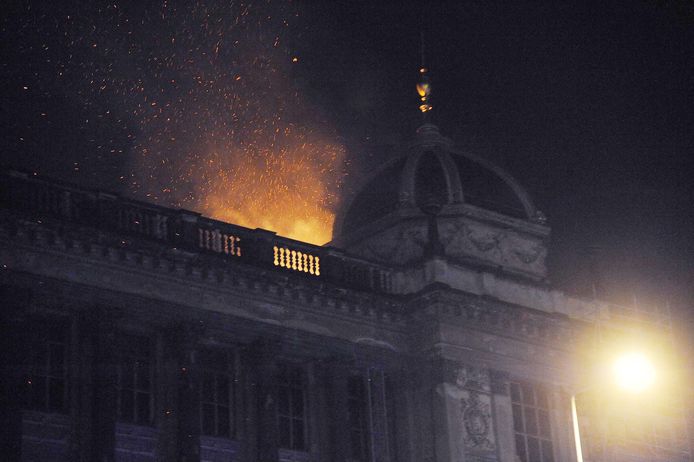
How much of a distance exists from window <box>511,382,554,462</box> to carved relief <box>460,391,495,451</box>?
3.91 ft

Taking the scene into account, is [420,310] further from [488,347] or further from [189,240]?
[189,240]

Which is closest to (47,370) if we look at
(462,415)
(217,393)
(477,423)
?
(217,393)

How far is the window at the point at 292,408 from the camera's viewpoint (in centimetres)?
3541

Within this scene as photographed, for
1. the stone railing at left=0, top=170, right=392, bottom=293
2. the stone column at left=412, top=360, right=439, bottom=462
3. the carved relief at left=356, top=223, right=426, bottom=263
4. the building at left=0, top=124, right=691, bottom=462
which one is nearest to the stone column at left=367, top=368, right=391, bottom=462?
the building at left=0, top=124, right=691, bottom=462

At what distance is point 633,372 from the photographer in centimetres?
4138

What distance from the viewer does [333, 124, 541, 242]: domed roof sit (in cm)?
4141

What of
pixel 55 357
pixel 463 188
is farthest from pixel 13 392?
pixel 463 188

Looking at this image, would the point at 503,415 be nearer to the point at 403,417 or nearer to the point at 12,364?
the point at 403,417

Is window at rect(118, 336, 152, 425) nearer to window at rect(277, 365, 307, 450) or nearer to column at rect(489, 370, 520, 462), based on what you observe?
window at rect(277, 365, 307, 450)

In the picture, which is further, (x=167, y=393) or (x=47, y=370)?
(x=167, y=393)

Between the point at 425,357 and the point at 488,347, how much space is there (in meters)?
1.65

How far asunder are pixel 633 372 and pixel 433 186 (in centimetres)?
709

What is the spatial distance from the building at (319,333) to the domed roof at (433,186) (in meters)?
0.07

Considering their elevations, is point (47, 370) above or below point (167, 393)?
above
